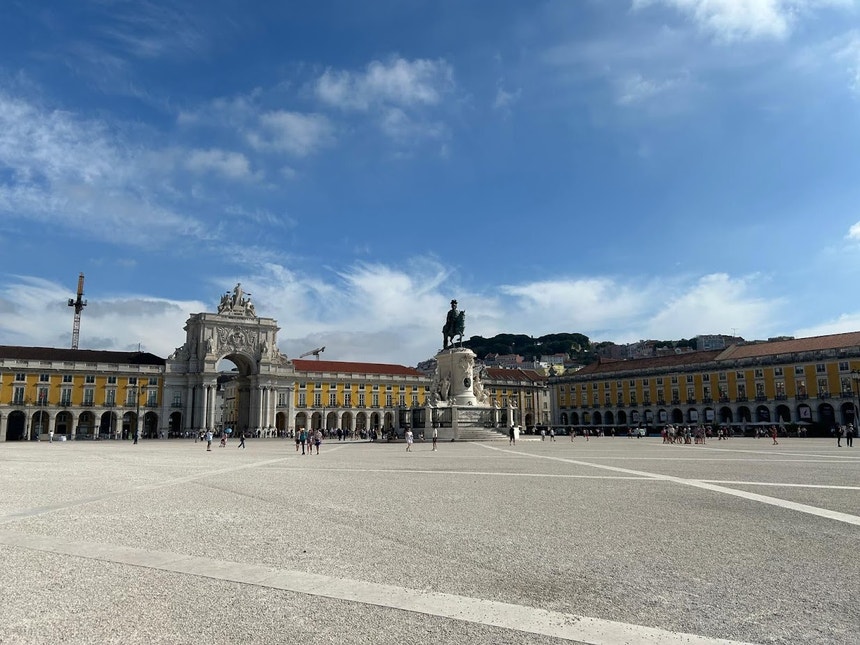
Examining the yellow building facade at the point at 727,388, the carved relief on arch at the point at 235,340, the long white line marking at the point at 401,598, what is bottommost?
the long white line marking at the point at 401,598

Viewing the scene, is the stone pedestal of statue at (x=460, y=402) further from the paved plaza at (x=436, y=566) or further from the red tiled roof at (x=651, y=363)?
the red tiled roof at (x=651, y=363)

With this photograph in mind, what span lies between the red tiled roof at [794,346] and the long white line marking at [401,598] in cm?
7798

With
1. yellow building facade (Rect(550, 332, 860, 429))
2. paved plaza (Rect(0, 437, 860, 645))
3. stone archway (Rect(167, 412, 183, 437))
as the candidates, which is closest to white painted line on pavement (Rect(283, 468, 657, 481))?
paved plaza (Rect(0, 437, 860, 645))

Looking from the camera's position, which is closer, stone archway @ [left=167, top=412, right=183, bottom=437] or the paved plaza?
the paved plaza

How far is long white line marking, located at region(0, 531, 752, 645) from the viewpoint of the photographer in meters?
4.66

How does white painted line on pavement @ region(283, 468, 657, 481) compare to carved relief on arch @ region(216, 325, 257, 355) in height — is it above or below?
below

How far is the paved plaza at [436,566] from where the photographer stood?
15.9ft

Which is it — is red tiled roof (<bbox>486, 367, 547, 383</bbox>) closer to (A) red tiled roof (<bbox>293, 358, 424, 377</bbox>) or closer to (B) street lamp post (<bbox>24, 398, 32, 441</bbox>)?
(A) red tiled roof (<bbox>293, 358, 424, 377</bbox>)

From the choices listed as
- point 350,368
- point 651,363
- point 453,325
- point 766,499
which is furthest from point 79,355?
point 766,499

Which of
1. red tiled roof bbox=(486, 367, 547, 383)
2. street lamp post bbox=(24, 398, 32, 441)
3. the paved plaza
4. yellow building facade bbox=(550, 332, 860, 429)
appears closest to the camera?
the paved plaza

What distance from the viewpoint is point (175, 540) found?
803 centimetres

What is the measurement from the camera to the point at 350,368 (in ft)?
324

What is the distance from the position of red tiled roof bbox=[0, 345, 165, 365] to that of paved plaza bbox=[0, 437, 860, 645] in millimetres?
75021

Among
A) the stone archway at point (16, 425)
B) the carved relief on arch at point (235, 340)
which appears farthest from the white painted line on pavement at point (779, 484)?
the stone archway at point (16, 425)
